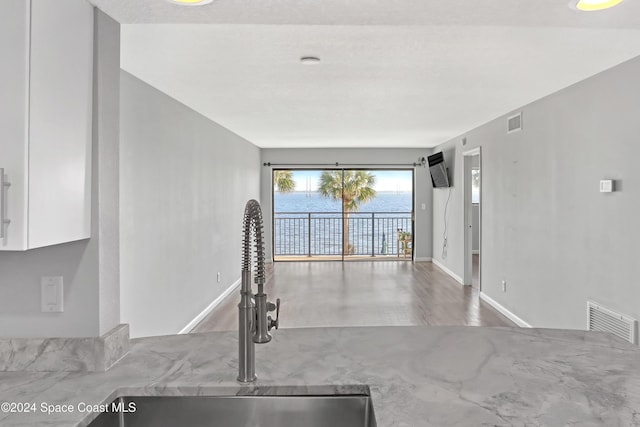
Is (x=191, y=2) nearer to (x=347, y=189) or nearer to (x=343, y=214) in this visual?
(x=347, y=189)

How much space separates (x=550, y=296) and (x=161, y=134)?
12.6 feet

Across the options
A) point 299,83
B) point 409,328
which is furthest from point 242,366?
point 299,83

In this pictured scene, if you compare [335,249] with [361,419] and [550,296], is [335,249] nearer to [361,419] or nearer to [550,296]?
[550,296]

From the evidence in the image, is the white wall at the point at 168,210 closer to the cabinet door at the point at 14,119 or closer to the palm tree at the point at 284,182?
the cabinet door at the point at 14,119

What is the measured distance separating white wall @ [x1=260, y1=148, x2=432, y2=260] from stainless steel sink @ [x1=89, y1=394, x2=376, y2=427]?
7.82m

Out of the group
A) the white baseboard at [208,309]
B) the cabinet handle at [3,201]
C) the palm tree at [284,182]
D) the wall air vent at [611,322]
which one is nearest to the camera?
the cabinet handle at [3,201]

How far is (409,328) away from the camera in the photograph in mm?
1734

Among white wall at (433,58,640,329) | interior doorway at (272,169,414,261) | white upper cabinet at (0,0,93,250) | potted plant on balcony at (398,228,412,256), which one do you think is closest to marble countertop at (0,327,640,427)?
white upper cabinet at (0,0,93,250)

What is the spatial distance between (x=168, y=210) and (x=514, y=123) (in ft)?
12.5

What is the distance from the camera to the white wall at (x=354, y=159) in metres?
8.98

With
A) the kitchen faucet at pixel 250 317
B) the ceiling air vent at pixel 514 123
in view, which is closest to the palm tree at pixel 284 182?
the ceiling air vent at pixel 514 123

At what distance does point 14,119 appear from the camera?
1.05 meters

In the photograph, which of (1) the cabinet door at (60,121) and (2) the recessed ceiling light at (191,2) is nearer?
(1) the cabinet door at (60,121)

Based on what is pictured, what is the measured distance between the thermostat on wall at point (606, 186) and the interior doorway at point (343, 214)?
5970 millimetres
